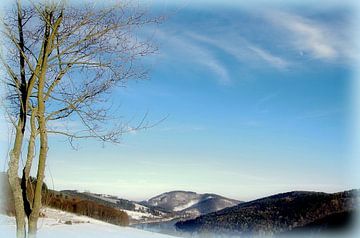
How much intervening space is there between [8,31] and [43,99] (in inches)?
36.2

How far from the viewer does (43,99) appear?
16.3 ft

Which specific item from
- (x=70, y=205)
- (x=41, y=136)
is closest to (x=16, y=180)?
(x=41, y=136)

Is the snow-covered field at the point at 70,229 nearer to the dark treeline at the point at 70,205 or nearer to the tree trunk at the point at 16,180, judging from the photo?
the dark treeline at the point at 70,205

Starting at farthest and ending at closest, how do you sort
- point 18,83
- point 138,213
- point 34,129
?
point 138,213
point 18,83
point 34,129

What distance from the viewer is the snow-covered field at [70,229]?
16.6 ft

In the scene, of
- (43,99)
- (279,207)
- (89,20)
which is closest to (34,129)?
(43,99)

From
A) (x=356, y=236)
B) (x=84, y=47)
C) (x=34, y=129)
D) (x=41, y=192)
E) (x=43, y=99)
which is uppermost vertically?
(x=84, y=47)

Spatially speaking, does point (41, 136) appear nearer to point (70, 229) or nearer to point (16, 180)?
point (16, 180)

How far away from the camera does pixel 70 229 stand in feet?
35.2

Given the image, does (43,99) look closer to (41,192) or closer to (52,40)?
(52,40)

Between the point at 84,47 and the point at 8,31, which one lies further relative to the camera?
the point at 84,47

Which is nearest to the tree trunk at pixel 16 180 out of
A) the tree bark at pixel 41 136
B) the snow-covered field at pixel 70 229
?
the tree bark at pixel 41 136

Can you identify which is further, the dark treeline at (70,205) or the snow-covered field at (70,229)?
the snow-covered field at (70,229)

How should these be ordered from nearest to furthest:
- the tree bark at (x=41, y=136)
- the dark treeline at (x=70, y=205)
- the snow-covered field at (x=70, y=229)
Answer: the tree bark at (x=41, y=136), the dark treeline at (x=70, y=205), the snow-covered field at (x=70, y=229)
